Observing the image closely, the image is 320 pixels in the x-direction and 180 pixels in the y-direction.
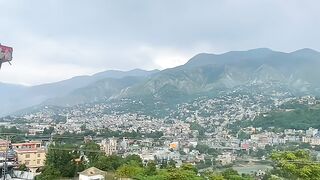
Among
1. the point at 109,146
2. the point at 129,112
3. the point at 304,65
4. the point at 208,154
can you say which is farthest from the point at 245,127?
the point at 304,65

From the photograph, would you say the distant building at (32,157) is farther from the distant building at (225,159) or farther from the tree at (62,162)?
the distant building at (225,159)

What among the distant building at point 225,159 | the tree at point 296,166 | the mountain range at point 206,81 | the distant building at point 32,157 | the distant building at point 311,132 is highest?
the mountain range at point 206,81

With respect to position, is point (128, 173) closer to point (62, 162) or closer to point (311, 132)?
point (62, 162)

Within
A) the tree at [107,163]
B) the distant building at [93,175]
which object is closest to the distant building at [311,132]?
the tree at [107,163]

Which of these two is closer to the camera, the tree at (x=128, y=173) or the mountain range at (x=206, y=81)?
the tree at (x=128, y=173)

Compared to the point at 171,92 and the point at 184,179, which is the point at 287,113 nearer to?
the point at 184,179

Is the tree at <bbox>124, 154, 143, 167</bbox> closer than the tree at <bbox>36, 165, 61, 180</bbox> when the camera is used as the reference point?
No

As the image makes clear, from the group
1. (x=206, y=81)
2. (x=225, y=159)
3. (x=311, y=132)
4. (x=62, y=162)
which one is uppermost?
(x=206, y=81)

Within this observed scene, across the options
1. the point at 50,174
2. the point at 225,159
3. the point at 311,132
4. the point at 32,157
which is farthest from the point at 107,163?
the point at 311,132

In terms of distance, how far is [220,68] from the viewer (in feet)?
468

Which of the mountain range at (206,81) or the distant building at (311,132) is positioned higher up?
the mountain range at (206,81)

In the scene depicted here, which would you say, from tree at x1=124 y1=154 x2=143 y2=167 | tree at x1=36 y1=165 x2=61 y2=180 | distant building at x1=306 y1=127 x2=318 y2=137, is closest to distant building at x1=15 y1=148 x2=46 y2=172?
tree at x1=124 y1=154 x2=143 y2=167

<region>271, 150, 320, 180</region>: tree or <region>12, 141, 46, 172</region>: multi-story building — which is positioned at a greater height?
<region>271, 150, 320, 180</region>: tree

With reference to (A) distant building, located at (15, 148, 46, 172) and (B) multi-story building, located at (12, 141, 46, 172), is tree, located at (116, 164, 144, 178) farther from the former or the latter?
(A) distant building, located at (15, 148, 46, 172)
